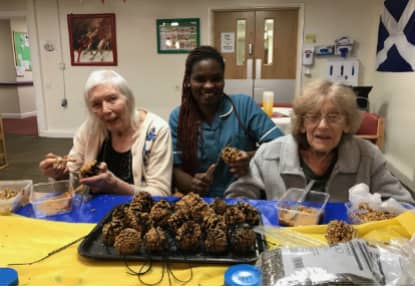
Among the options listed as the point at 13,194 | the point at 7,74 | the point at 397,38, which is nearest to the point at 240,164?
the point at 13,194

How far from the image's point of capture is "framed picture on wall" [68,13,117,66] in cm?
550

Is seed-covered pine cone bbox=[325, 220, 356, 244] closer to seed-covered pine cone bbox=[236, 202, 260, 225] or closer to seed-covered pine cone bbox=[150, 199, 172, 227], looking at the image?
seed-covered pine cone bbox=[236, 202, 260, 225]

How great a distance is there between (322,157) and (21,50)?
8252 millimetres

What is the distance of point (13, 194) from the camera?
4.41ft

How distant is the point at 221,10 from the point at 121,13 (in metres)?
1.59

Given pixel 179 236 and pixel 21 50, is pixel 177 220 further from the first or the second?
pixel 21 50

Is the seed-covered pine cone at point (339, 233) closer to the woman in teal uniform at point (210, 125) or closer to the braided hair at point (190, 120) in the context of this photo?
the woman in teal uniform at point (210, 125)

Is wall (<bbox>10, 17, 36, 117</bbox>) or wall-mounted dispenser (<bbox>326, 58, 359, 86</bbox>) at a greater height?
wall-mounted dispenser (<bbox>326, 58, 359, 86</bbox>)

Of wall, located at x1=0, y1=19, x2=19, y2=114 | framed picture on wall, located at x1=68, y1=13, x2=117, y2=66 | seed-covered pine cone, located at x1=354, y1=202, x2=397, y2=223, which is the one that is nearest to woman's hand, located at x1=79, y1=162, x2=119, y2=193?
seed-covered pine cone, located at x1=354, y1=202, x2=397, y2=223

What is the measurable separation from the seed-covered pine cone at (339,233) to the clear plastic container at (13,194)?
113cm

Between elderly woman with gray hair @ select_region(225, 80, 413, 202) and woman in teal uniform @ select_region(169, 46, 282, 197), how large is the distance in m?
0.27

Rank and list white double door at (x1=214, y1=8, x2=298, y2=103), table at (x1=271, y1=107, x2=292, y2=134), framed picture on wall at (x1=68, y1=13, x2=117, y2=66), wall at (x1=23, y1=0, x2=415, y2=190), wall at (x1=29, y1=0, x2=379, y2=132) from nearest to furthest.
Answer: table at (x1=271, y1=107, x2=292, y2=134)
wall at (x1=23, y1=0, x2=415, y2=190)
wall at (x1=29, y1=0, x2=379, y2=132)
white double door at (x1=214, y1=8, x2=298, y2=103)
framed picture on wall at (x1=68, y1=13, x2=117, y2=66)

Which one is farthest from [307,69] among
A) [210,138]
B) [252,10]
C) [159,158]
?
[159,158]

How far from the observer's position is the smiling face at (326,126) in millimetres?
1443
